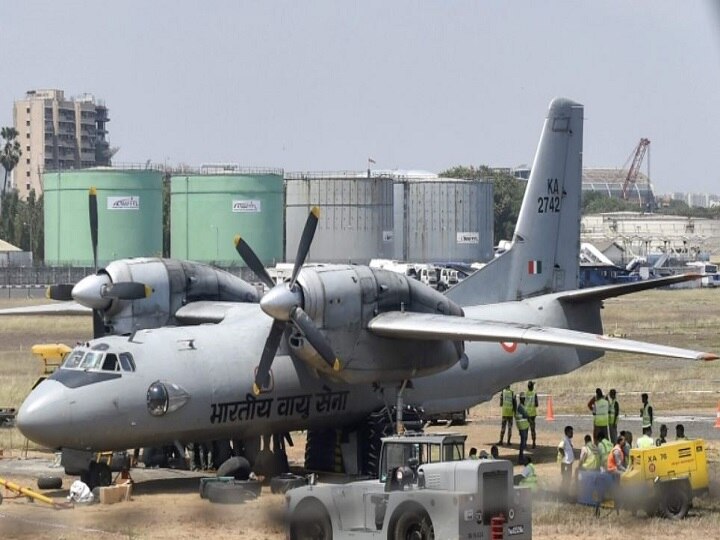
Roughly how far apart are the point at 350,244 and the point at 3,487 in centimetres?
8663

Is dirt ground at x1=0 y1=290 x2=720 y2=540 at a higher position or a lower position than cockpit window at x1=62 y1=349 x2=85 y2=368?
lower

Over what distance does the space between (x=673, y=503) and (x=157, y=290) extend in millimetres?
13336

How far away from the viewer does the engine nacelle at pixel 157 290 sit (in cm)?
3155

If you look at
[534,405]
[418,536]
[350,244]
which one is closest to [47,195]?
[350,244]

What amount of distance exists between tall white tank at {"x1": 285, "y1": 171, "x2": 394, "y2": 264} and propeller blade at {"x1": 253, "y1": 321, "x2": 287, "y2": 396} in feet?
273

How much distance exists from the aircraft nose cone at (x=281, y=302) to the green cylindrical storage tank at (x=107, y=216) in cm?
8642

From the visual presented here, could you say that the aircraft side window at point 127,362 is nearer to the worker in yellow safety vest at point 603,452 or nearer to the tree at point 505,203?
the worker in yellow safety vest at point 603,452

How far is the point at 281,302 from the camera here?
27328mm

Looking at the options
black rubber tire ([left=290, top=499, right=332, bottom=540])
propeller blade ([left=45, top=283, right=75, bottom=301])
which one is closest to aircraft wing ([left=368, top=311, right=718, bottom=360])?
black rubber tire ([left=290, top=499, right=332, bottom=540])

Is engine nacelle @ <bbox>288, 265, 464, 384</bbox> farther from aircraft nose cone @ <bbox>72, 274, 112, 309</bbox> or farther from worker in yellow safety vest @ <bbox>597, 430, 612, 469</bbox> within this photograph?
worker in yellow safety vest @ <bbox>597, 430, 612, 469</bbox>

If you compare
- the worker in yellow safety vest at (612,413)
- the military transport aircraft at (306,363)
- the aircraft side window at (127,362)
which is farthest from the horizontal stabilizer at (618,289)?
the aircraft side window at (127,362)

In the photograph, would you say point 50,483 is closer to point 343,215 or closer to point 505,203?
point 343,215

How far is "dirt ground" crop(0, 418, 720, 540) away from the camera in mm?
22875

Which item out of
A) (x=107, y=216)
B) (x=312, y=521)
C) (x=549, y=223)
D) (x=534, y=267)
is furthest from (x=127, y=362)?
(x=107, y=216)
